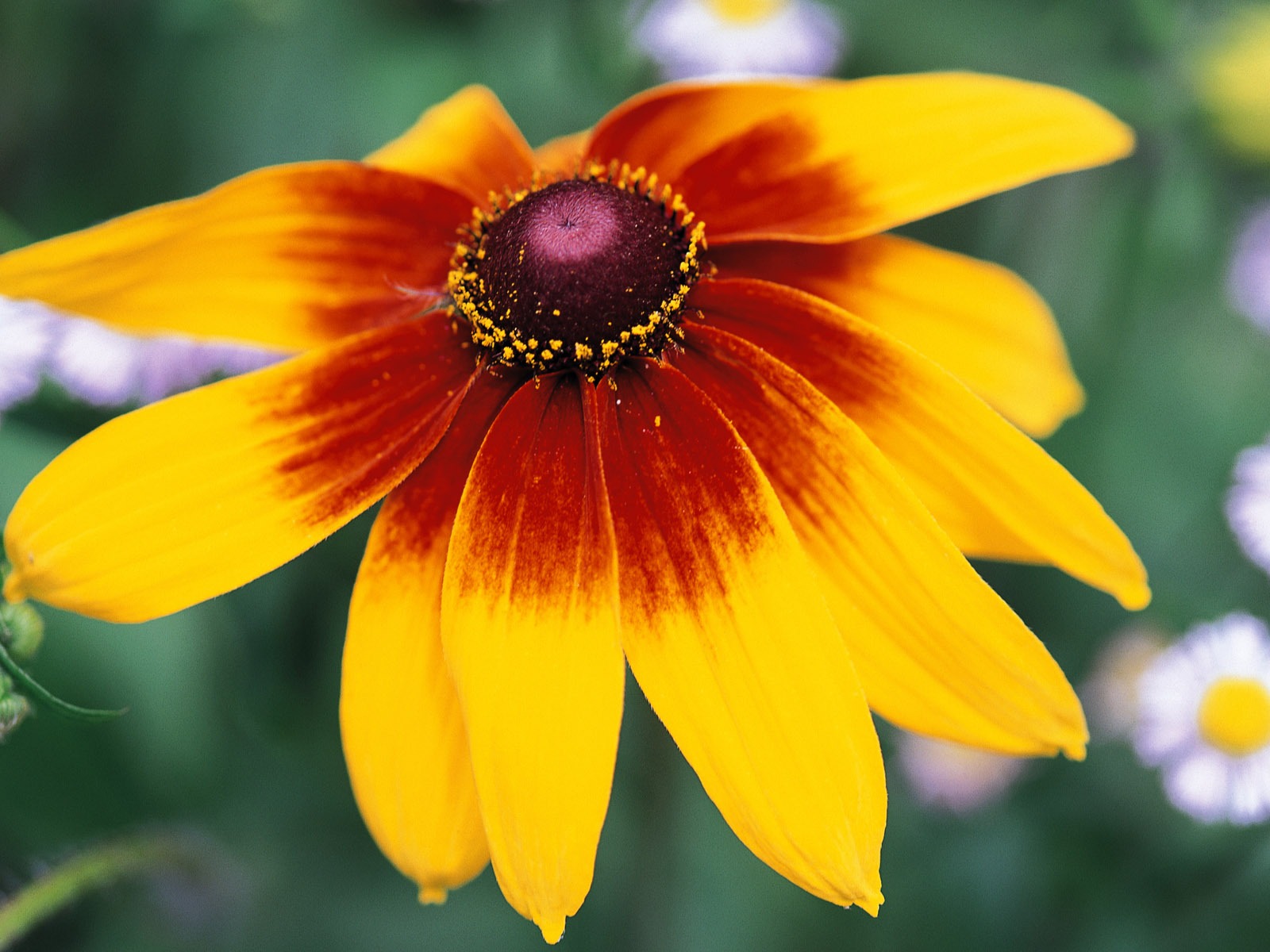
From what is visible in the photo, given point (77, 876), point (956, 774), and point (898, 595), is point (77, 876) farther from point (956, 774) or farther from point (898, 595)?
point (956, 774)

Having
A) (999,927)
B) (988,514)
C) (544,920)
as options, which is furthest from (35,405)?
(999,927)

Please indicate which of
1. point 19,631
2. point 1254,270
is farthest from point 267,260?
point 1254,270

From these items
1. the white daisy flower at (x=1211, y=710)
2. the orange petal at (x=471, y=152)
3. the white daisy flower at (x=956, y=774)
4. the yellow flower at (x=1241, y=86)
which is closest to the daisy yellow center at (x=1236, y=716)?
the white daisy flower at (x=1211, y=710)

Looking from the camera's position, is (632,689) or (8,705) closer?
(8,705)

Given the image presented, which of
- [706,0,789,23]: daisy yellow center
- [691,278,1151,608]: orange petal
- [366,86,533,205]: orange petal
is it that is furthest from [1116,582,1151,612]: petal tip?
[706,0,789,23]: daisy yellow center

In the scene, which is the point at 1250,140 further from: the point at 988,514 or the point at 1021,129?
the point at 988,514

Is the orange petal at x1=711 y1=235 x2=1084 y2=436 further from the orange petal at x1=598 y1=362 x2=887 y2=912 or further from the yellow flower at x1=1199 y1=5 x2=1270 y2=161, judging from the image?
the yellow flower at x1=1199 y1=5 x2=1270 y2=161

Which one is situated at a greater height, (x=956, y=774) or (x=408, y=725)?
(x=408, y=725)
